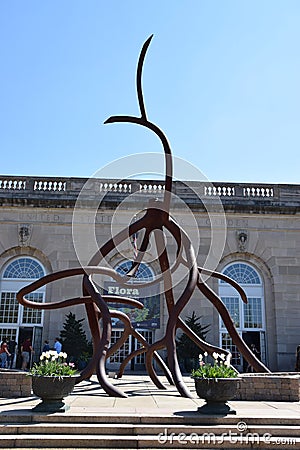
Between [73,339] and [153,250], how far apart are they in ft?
20.7

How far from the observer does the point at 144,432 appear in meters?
7.39

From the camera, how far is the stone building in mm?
23984

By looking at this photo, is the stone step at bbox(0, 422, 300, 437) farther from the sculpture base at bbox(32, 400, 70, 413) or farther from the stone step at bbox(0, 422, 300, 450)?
the sculpture base at bbox(32, 400, 70, 413)

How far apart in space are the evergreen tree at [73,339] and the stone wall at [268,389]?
1183 centimetres

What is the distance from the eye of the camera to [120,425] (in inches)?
296

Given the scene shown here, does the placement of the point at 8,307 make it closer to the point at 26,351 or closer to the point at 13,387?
the point at 26,351

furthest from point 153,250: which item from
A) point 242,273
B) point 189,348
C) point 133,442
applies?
point 133,442

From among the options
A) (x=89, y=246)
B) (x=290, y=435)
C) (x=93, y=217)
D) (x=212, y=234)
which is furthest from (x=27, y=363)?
(x=290, y=435)

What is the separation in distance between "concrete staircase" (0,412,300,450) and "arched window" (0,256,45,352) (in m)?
16.9

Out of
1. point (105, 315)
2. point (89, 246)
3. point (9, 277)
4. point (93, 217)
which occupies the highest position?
point (93, 217)

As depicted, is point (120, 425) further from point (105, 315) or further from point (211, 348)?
point (211, 348)

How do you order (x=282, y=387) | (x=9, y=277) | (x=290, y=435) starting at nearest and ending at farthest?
(x=290, y=435), (x=282, y=387), (x=9, y=277)

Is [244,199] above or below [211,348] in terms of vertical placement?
above

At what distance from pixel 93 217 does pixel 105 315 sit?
1458 cm
